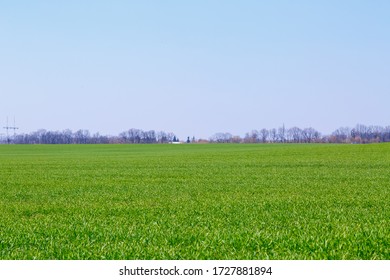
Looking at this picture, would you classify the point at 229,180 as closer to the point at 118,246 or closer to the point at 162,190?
the point at 162,190

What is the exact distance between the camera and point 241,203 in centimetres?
1507

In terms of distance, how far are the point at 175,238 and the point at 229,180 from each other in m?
15.9

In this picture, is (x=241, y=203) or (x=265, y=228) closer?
(x=265, y=228)

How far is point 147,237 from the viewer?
909cm
